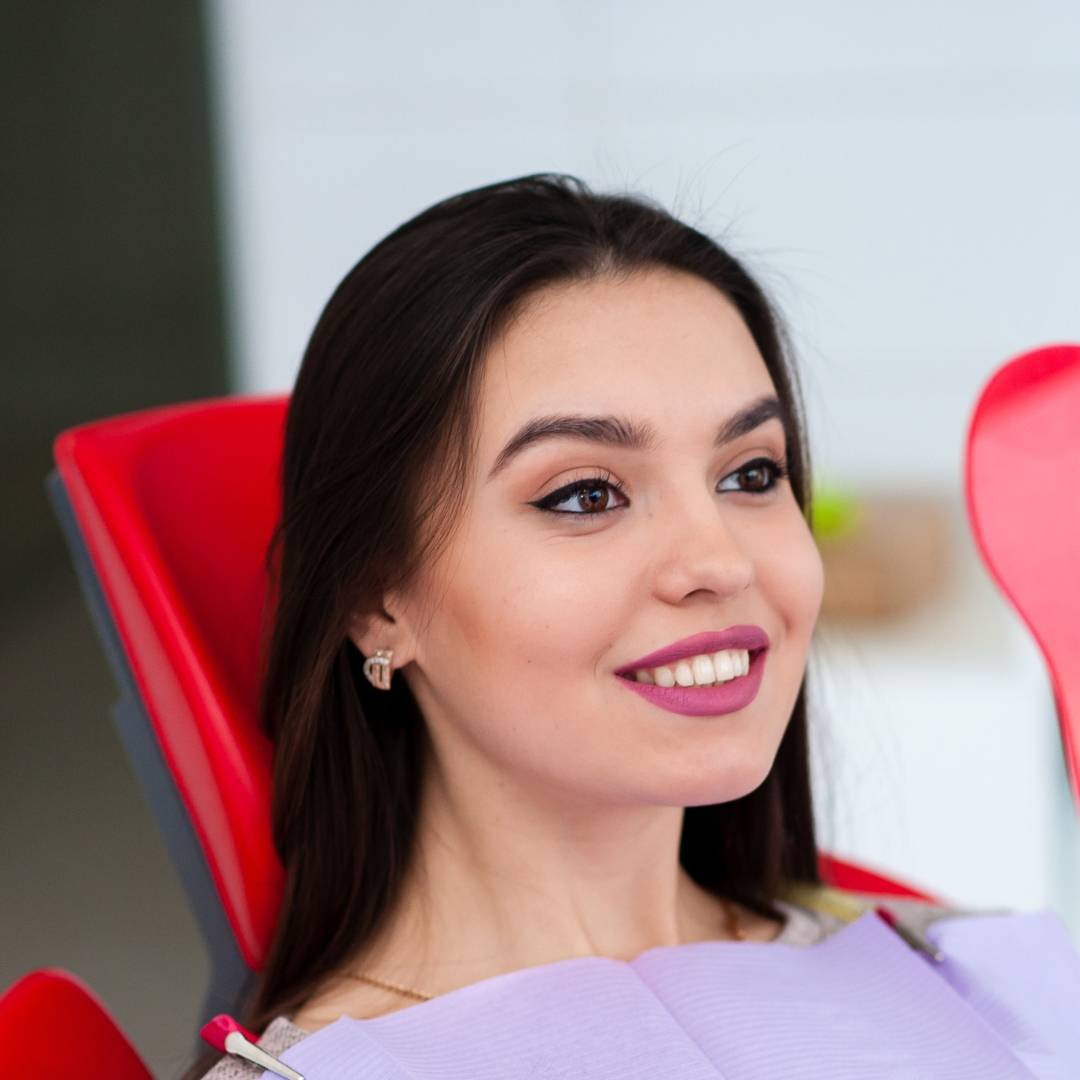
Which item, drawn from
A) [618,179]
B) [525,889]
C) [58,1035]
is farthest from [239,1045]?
[618,179]

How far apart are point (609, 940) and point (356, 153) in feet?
9.81

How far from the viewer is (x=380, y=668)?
1.25 m

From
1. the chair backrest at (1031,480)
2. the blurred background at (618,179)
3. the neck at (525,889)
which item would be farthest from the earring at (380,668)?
the blurred background at (618,179)

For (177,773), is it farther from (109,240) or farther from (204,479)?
(109,240)

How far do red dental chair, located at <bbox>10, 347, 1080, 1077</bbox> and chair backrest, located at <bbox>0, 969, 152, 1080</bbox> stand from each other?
2cm

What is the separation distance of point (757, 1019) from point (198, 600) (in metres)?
0.61

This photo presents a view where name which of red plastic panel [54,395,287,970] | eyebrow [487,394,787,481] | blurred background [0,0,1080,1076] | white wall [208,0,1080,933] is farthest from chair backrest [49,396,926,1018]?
white wall [208,0,1080,933]

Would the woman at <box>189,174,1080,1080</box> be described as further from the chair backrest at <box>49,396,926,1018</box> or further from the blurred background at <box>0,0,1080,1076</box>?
the blurred background at <box>0,0,1080,1076</box>

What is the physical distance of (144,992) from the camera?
105 inches

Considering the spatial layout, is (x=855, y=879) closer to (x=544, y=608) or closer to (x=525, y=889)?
(x=525, y=889)

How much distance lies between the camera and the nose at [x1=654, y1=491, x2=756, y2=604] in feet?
3.58

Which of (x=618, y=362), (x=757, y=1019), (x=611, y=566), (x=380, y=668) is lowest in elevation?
(x=757, y=1019)

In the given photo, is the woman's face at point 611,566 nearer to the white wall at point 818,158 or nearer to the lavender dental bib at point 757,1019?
the lavender dental bib at point 757,1019

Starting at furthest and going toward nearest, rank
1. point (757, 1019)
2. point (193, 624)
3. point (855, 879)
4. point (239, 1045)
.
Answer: point (855, 879) < point (193, 624) < point (757, 1019) < point (239, 1045)
